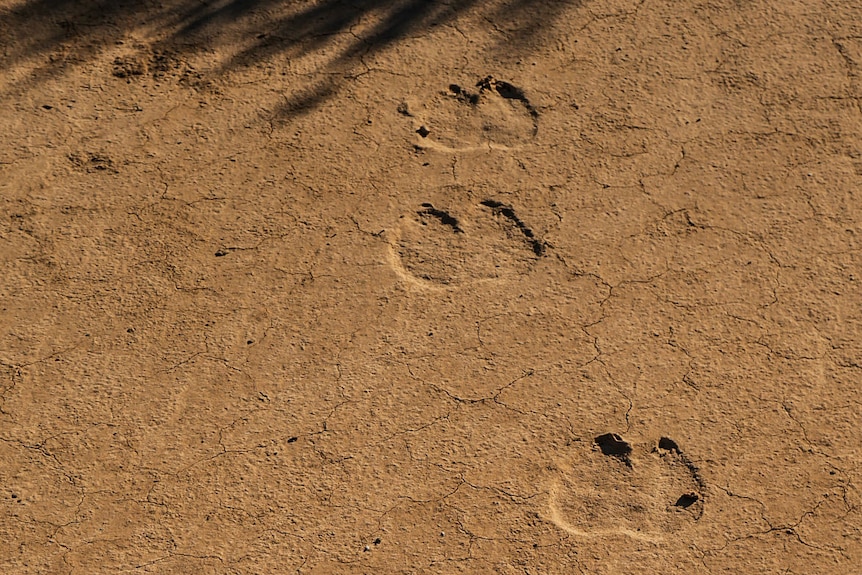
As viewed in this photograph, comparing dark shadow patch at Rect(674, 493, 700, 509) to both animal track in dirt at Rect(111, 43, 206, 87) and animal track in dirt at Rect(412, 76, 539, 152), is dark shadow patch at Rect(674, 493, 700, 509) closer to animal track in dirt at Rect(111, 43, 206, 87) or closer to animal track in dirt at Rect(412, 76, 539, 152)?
animal track in dirt at Rect(412, 76, 539, 152)

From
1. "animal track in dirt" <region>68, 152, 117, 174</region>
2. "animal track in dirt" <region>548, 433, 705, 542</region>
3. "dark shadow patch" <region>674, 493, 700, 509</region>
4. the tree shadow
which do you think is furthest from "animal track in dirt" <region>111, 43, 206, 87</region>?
"dark shadow patch" <region>674, 493, 700, 509</region>

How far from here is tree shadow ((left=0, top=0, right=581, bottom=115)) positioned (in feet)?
12.6

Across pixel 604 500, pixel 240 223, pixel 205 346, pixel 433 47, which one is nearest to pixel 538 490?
pixel 604 500

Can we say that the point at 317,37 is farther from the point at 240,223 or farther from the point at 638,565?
the point at 638,565

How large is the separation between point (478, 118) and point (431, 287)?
0.70m

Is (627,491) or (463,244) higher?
(463,244)

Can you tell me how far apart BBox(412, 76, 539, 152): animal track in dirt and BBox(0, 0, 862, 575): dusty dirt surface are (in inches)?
0.5

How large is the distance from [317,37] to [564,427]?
175 centimetres

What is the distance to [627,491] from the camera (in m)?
3.00

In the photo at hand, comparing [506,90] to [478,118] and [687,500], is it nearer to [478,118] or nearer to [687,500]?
[478,118]

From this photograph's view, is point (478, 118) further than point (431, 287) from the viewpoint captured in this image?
Yes

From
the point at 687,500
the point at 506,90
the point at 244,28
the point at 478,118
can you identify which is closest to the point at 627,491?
the point at 687,500

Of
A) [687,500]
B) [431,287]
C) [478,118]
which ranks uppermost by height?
[478,118]

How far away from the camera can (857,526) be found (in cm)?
295
